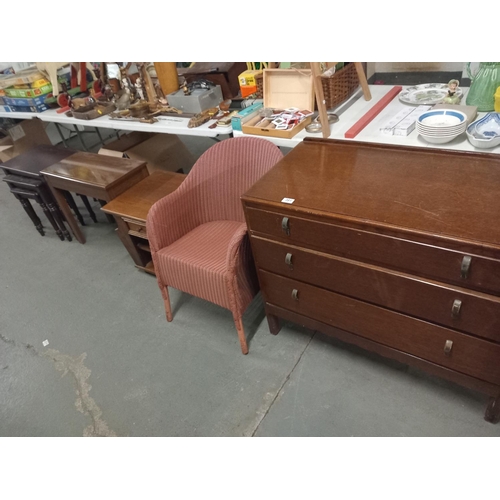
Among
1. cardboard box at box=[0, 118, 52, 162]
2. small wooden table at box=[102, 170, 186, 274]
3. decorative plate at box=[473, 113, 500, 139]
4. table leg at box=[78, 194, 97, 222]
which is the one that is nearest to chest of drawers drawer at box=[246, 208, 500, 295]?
decorative plate at box=[473, 113, 500, 139]

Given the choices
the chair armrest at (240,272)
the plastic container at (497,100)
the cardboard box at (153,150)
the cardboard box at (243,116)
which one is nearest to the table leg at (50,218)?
the cardboard box at (153,150)

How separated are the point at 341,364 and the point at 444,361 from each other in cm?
48

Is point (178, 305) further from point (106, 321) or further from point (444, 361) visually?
point (444, 361)

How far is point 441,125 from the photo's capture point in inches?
52.6

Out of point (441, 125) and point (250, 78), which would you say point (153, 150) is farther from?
point (441, 125)

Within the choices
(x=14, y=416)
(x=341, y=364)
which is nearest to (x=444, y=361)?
(x=341, y=364)

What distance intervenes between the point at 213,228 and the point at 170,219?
23cm

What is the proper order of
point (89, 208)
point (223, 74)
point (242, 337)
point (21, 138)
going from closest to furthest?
point (242, 337), point (223, 74), point (89, 208), point (21, 138)

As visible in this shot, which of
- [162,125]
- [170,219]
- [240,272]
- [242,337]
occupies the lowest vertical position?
[242,337]

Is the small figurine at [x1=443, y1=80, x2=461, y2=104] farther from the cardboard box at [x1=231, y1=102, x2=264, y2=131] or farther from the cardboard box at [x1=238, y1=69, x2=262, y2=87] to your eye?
the cardboard box at [x1=238, y1=69, x2=262, y2=87]

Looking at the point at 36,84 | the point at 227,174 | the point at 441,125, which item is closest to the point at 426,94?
the point at 441,125

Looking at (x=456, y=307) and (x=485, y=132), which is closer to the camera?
(x=456, y=307)

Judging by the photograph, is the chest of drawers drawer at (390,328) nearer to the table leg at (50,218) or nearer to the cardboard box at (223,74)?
the cardboard box at (223,74)

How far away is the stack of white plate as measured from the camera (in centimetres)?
130
